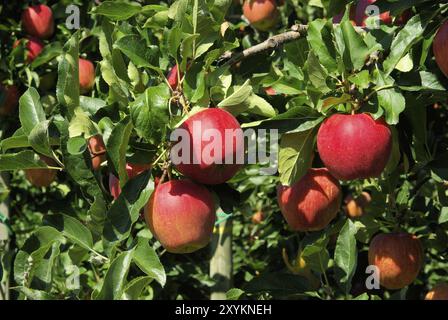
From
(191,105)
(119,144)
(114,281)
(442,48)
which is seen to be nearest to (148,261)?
(114,281)

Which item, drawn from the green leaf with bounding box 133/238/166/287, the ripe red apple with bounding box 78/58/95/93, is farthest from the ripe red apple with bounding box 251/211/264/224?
the green leaf with bounding box 133/238/166/287

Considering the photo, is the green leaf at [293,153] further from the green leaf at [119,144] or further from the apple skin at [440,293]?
the apple skin at [440,293]

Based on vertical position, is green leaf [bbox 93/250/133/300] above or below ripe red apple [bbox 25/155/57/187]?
above

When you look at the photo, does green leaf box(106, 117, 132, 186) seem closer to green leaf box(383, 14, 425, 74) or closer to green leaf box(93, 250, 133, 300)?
green leaf box(93, 250, 133, 300)

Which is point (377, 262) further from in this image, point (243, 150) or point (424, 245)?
point (243, 150)

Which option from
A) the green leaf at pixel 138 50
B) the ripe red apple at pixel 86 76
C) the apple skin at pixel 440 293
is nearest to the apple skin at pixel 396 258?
the apple skin at pixel 440 293

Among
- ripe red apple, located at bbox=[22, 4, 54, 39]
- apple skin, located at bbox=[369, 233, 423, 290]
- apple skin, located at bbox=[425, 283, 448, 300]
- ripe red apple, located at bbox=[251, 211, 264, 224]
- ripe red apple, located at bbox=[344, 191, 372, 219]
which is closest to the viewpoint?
apple skin, located at bbox=[369, 233, 423, 290]

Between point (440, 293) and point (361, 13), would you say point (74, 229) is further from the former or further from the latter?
point (440, 293)

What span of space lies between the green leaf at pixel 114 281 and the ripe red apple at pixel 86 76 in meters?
1.04

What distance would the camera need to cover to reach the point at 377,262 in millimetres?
1769

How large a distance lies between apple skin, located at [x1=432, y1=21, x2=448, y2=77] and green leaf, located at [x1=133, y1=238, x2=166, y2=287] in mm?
614

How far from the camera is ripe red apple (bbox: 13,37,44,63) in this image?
89.0 inches

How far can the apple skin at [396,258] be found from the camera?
1.73m
